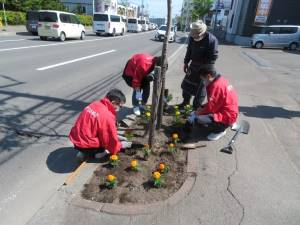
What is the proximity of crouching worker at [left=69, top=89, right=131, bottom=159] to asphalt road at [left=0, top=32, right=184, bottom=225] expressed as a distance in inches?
17.0

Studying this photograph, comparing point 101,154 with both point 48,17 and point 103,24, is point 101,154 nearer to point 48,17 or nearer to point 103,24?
point 48,17

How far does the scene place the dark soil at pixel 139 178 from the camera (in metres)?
3.07

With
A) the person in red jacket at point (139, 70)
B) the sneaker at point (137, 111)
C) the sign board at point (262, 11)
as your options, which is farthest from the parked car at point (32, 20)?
the sign board at point (262, 11)

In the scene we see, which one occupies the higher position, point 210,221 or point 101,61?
point 210,221

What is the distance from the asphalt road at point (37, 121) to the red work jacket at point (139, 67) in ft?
4.60

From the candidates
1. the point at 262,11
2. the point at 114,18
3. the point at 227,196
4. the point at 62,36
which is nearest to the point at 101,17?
the point at 114,18

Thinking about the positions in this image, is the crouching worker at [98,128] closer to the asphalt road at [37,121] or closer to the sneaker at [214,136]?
the asphalt road at [37,121]

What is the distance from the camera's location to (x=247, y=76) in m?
10.6

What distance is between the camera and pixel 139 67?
15.7ft

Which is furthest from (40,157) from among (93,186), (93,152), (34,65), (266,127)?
(34,65)

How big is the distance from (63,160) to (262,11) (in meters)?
26.9

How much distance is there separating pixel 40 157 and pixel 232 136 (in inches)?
119

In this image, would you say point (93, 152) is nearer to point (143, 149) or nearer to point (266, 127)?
point (143, 149)

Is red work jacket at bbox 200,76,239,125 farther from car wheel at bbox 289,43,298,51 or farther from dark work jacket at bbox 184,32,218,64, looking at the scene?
car wheel at bbox 289,43,298,51
